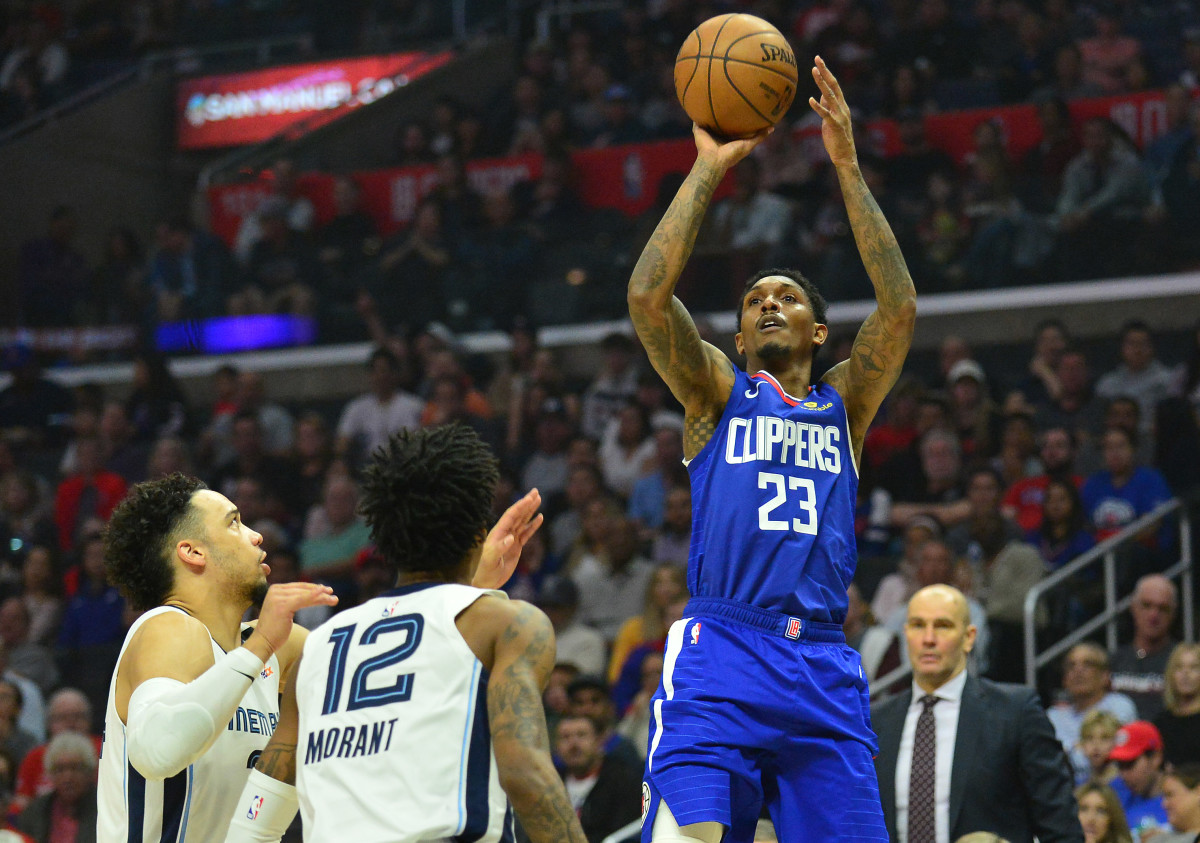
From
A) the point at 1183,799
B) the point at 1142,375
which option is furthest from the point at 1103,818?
the point at 1142,375

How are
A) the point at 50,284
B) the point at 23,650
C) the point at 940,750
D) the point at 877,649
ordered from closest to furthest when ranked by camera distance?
1. the point at 940,750
2. the point at 877,649
3. the point at 23,650
4. the point at 50,284

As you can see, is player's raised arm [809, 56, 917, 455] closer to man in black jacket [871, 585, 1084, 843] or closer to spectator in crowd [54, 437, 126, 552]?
man in black jacket [871, 585, 1084, 843]

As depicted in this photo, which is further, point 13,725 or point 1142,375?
point 1142,375

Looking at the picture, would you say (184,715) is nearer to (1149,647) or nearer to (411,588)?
(411,588)

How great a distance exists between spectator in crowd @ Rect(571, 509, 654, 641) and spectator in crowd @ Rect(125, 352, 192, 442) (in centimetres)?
486

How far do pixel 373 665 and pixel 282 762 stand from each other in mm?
401

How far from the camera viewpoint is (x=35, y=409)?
47.3 feet

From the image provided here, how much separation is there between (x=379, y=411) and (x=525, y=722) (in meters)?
9.48

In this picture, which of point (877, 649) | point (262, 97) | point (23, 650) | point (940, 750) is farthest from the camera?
Result: point (262, 97)

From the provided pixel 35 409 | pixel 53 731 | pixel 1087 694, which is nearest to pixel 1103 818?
pixel 1087 694

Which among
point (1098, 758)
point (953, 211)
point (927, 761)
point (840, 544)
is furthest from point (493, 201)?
point (840, 544)

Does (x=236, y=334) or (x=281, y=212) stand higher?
(x=281, y=212)

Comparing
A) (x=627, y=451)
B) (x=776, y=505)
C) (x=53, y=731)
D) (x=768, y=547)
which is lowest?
(x=53, y=731)

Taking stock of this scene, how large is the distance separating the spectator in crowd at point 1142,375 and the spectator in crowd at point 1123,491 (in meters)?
0.95
